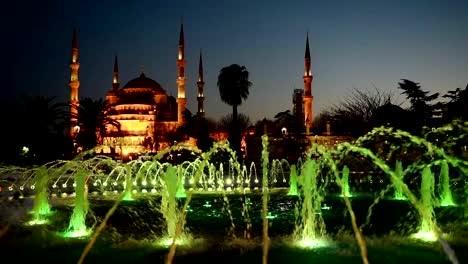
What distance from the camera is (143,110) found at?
6084 centimetres

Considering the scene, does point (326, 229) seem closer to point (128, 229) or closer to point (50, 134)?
point (128, 229)

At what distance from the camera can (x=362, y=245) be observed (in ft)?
26.0

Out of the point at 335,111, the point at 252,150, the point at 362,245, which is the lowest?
the point at 362,245

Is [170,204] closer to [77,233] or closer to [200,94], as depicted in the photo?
[77,233]

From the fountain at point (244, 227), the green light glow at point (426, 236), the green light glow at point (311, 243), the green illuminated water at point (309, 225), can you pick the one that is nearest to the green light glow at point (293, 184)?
the fountain at point (244, 227)

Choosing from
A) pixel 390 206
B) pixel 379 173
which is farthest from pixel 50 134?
pixel 390 206

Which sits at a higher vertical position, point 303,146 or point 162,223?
point 303,146

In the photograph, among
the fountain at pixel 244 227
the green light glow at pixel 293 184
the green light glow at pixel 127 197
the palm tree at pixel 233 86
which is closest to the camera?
Result: the fountain at pixel 244 227

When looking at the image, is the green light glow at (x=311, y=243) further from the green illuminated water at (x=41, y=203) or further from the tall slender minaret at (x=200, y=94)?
the tall slender minaret at (x=200, y=94)

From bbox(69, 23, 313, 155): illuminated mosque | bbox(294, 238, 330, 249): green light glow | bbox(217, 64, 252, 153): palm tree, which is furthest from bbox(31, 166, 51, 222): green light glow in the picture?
bbox(69, 23, 313, 155): illuminated mosque

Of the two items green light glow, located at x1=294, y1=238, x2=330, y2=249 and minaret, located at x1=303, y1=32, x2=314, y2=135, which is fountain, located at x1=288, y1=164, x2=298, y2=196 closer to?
green light glow, located at x1=294, y1=238, x2=330, y2=249

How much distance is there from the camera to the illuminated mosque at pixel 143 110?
184 feet

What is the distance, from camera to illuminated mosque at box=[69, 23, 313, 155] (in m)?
56.1

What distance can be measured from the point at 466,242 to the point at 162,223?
5.44 meters
